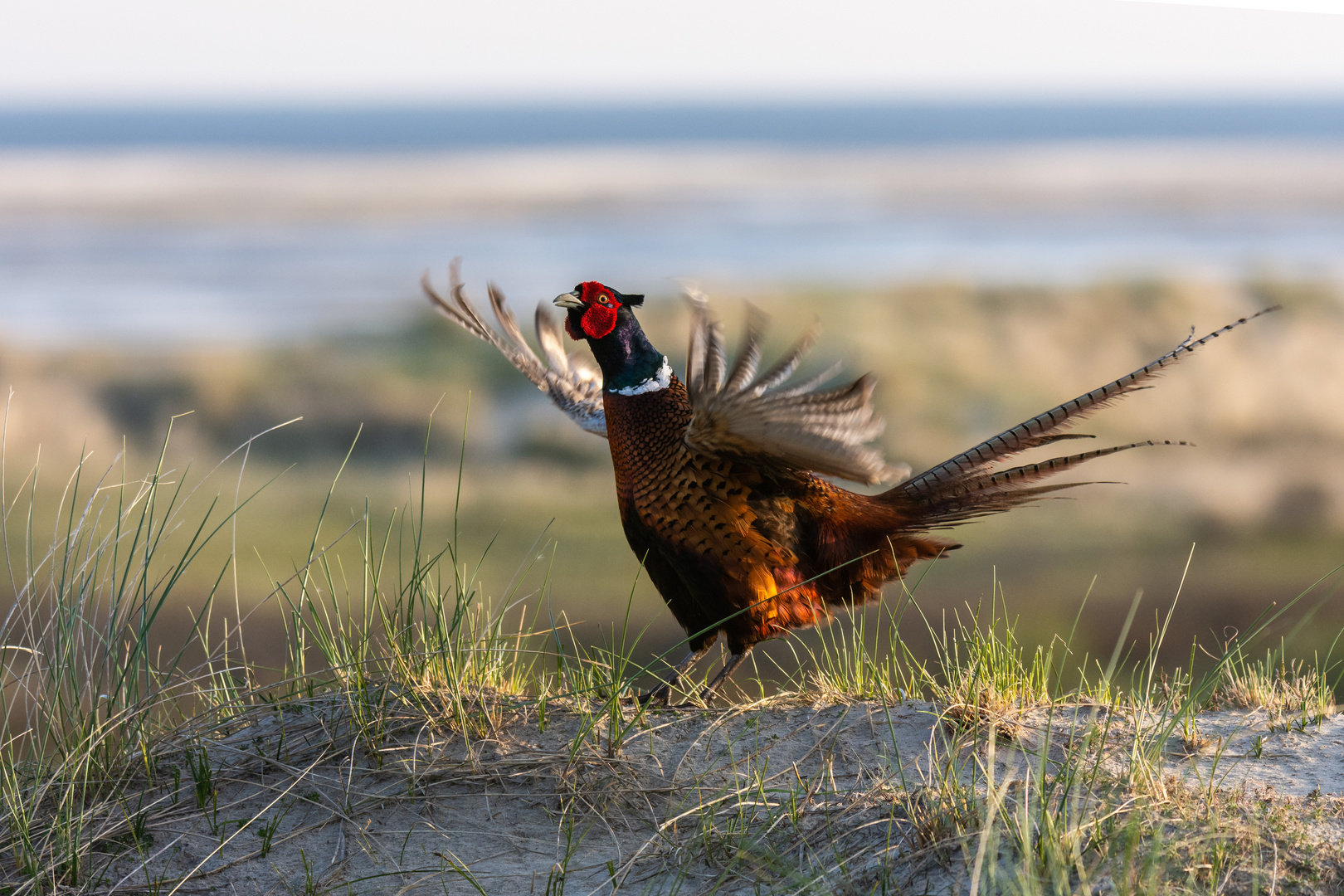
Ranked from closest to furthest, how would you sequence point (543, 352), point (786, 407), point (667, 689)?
point (786, 407) < point (667, 689) < point (543, 352)

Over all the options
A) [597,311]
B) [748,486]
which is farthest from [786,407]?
[597,311]

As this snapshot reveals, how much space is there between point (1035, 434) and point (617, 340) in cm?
122

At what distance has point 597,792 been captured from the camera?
9.02 ft

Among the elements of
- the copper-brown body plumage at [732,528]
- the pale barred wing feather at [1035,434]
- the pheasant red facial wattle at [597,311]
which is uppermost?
the pheasant red facial wattle at [597,311]

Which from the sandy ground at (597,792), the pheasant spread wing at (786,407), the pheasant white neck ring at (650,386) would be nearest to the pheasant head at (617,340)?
the pheasant white neck ring at (650,386)

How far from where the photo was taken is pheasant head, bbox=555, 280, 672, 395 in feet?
10.6

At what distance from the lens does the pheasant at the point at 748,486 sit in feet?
9.34

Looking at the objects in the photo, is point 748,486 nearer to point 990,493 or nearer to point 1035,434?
point 990,493

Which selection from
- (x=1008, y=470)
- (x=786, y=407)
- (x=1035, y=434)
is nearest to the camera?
(x=786, y=407)

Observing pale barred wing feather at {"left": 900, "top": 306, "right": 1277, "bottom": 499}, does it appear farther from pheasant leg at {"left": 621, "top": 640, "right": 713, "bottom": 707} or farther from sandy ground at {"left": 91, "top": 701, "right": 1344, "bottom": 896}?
pheasant leg at {"left": 621, "top": 640, "right": 713, "bottom": 707}

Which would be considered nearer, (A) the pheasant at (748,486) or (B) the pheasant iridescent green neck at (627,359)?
(A) the pheasant at (748,486)

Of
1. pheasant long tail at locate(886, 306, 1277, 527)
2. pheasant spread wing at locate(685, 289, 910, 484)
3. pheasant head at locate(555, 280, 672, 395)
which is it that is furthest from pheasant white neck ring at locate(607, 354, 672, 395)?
pheasant long tail at locate(886, 306, 1277, 527)

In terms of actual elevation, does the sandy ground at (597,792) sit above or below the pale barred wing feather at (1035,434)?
below

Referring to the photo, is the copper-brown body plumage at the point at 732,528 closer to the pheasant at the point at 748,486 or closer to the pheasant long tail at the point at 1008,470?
the pheasant at the point at 748,486
